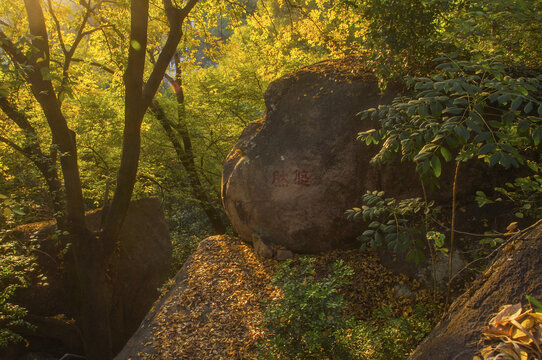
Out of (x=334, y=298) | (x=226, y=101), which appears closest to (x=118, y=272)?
(x=226, y=101)

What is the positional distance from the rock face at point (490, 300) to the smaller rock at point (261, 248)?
5014 millimetres

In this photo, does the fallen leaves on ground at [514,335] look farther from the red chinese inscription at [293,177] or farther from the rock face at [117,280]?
the rock face at [117,280]

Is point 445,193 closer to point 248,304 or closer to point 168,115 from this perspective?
point 248,304

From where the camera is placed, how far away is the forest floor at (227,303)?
18.1ft

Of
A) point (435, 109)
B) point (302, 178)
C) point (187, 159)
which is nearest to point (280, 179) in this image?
point (302, 178)

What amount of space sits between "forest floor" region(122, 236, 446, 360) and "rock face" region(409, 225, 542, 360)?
134 inches

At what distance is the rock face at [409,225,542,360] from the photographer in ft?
6.56

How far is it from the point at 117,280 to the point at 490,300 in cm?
884

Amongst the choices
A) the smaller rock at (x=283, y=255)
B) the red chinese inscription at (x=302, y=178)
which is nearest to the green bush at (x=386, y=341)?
the smaller rock at (x=283, y=255)

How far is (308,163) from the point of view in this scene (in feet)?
23.2

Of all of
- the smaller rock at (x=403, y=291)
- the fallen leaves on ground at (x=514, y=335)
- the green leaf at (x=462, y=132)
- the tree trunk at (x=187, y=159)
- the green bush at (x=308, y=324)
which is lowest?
the smaller rock at (x=403, y=291)

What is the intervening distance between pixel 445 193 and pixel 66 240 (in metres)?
6.78

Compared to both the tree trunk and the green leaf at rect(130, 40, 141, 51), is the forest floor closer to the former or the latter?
the green leaf at rect(130, 40, 141, 51)

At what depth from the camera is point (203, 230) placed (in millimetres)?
14172
